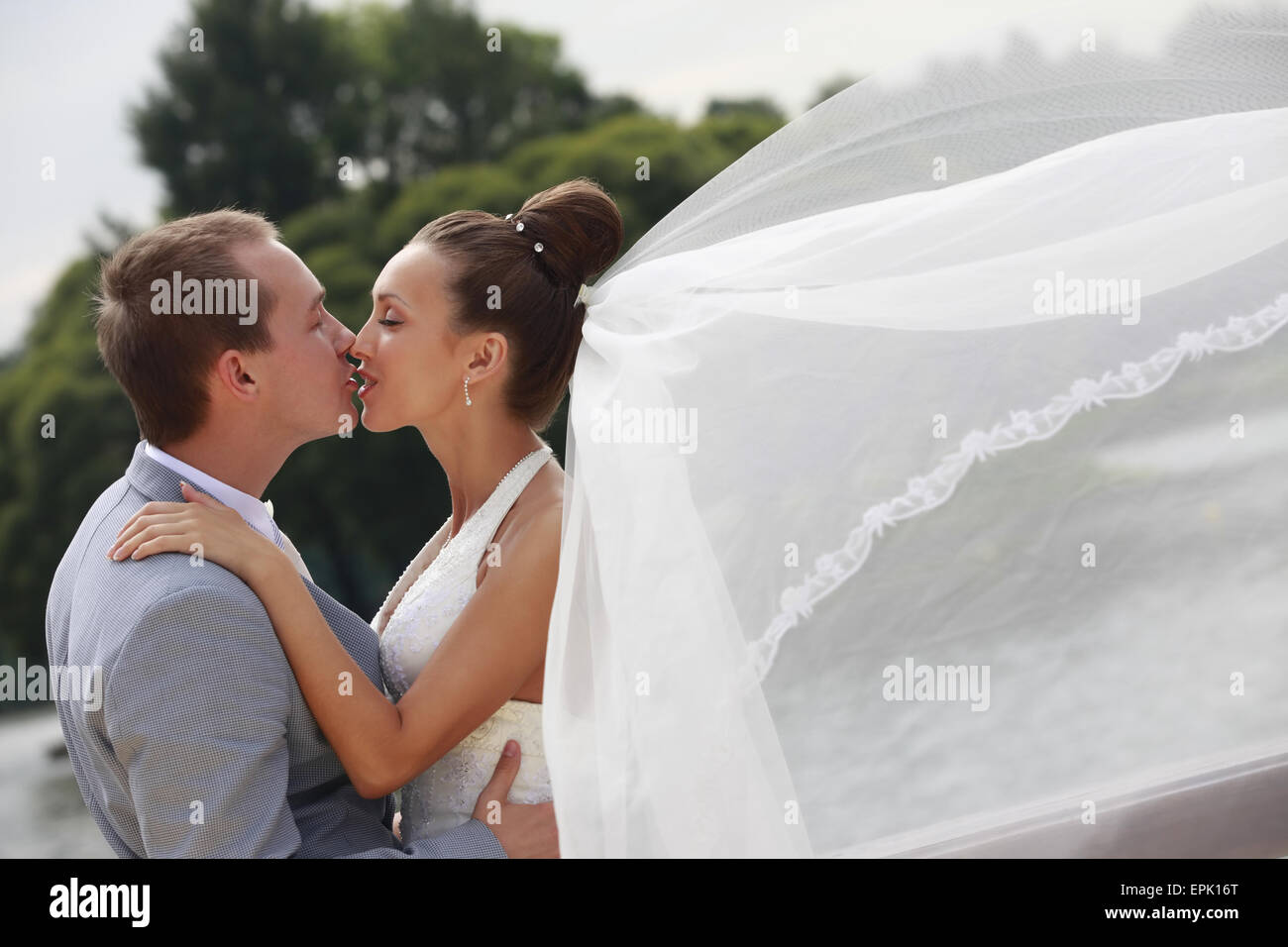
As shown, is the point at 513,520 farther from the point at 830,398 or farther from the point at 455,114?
the point at 455,114

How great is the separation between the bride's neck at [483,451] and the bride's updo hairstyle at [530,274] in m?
0.05

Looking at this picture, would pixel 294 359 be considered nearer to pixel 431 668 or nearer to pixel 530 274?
pixel 530 274

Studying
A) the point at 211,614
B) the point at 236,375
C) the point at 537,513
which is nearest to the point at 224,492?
the point at 236,375

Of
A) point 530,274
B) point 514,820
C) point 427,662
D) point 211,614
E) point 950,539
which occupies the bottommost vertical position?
point 514,820

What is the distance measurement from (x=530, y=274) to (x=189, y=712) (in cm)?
104

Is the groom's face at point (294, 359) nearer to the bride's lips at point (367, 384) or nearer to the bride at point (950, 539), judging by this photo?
Answer: the bride's lips at point (367, 384)

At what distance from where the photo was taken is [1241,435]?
6.06ft

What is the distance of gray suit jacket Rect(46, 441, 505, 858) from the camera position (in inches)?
72.0

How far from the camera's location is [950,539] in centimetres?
182

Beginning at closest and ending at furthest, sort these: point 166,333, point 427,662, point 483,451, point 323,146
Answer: point 166,333, point 427,662, point 483,451, point 323,146

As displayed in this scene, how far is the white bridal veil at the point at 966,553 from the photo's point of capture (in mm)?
1786

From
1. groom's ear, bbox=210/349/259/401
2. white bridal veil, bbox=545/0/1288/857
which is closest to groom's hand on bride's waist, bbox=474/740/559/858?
white bridal veil, bbox=545/0/1288/857
